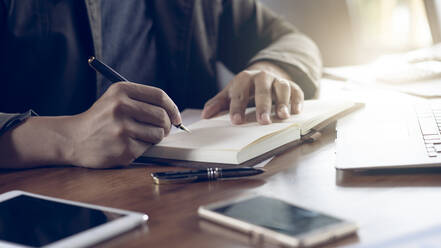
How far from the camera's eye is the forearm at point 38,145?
2.93 feet

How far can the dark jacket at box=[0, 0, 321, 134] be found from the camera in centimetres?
124

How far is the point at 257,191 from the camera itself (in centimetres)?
70

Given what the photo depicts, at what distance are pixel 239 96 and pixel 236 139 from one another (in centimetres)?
22

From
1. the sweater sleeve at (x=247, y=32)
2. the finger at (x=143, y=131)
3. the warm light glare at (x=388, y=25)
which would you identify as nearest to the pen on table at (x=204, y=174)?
the finger at (x=143, y=131)

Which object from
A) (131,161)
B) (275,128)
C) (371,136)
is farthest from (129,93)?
(371,136)

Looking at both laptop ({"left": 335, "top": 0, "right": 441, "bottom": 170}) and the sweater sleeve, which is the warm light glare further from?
laptop ({"left": 335, "top": 0, "right": 441, "bottom": 170})

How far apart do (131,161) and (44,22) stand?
562 mm

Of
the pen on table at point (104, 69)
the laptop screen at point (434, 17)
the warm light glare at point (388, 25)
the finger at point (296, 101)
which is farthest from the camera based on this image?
the warm light glare at point (388, 25)

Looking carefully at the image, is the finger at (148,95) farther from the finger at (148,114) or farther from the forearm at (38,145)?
the forearm at (38,145)

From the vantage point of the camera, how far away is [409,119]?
3.18 ft

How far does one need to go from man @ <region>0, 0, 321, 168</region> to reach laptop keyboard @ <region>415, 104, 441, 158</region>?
0.24 m

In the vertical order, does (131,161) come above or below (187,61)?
below

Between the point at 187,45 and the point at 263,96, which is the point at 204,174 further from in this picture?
the point at 187,45

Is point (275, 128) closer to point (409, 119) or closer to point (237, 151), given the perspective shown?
point (237, 151)
